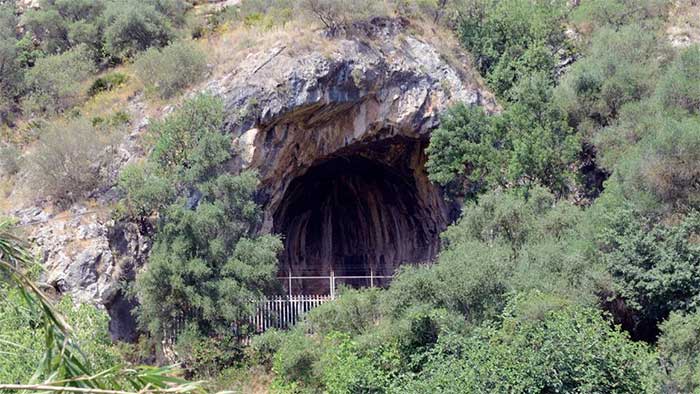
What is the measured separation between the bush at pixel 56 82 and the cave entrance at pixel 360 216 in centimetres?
823

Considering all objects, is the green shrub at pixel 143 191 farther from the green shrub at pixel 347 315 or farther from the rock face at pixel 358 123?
the green shrub at pixel 347 315

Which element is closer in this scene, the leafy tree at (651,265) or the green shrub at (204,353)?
the leafy tree at (651,265)

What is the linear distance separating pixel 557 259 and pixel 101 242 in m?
11.9

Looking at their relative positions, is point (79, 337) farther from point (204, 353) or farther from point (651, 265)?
point (651, 265)

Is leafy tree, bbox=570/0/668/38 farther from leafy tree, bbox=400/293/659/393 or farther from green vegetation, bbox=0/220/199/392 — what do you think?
green vegetation, bbox=0/220/199/392

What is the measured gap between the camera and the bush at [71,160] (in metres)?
24.7

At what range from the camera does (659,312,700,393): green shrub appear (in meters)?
17.6

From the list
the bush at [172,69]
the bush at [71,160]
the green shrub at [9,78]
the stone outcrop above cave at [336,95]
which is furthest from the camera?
the green shrub at [9,78]

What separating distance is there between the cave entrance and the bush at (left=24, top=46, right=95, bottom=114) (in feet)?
27.0

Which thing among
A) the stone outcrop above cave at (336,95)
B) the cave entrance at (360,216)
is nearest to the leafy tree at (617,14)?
the stone outcrop above cave at (336,95)

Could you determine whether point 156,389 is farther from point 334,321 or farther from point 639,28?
point 639,28

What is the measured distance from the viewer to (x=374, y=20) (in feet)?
94.9

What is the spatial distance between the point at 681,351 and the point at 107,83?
20716 millimetres

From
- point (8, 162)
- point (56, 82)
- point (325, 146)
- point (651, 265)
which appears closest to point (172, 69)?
point (325, 146)
